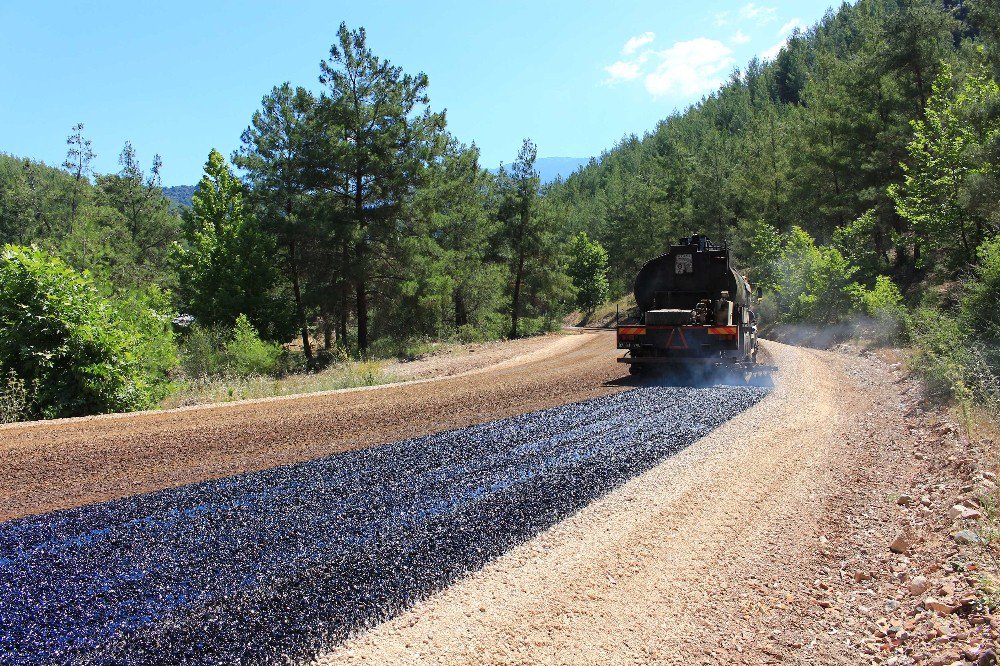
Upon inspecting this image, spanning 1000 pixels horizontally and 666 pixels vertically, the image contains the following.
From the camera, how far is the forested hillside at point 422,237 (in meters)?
10.8

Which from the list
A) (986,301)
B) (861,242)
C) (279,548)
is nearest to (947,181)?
(986,301)

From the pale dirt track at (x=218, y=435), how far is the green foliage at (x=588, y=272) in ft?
188

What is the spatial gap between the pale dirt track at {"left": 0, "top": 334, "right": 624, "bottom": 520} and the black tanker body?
1.54 metres

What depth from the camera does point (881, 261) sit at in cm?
3062

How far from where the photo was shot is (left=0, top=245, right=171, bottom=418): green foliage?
Result: 9852mm

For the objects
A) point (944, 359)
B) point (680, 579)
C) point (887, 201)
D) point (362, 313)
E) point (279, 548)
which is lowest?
point (680, 579)

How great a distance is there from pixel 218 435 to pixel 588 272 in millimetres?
64217

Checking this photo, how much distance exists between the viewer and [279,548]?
167 inches

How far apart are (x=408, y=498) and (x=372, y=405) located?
527cm

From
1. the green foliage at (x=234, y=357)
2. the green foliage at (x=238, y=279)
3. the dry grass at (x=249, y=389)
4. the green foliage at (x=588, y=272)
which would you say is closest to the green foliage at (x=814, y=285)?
the dry grass at (x=249, y=389)

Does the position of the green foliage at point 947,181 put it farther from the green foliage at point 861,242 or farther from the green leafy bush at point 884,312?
the green foliage at point 861,242

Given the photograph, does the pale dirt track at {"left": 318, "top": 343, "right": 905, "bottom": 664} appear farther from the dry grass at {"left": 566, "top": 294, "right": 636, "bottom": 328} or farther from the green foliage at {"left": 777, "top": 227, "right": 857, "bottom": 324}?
the dry grass at {"left": 566, "top": 294, "right": 636, "bottom": 328}

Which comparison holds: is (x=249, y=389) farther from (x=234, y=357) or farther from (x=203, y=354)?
(x=203, y=354)

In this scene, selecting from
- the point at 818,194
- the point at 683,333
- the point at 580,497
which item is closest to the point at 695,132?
the point at 818,194
